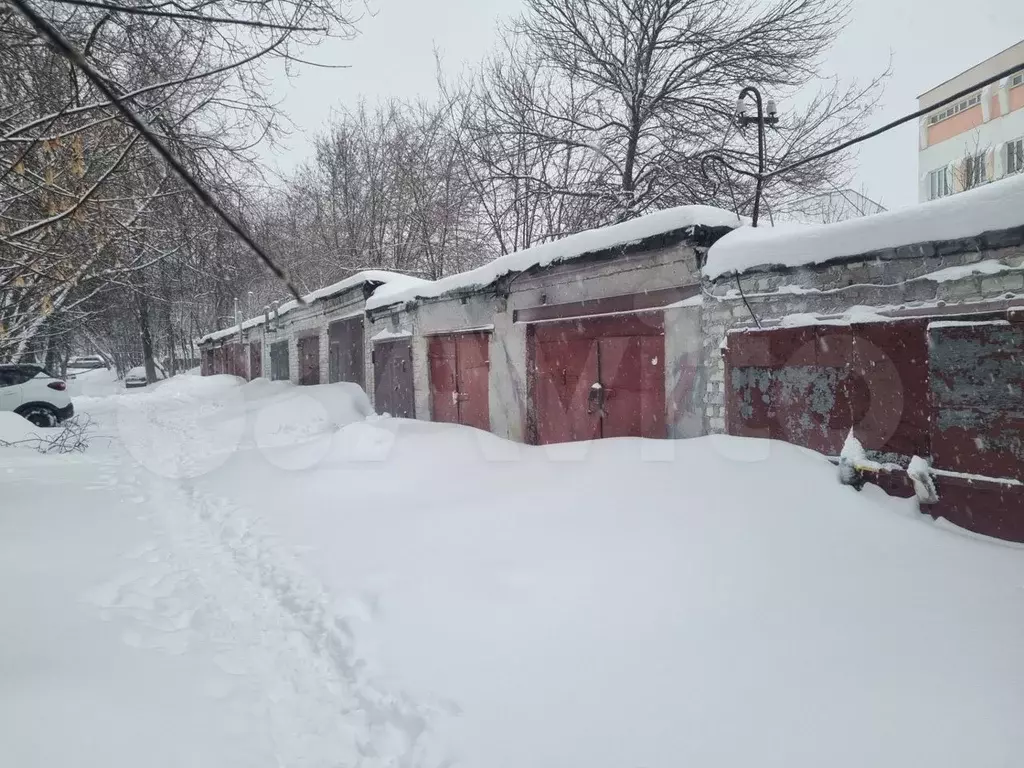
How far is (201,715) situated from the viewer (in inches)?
98.4

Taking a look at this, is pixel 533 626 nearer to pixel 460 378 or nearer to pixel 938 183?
pixel 460 378

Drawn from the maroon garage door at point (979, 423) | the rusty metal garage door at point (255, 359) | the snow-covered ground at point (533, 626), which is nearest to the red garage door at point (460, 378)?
the snow-covered ground at point (533, 626)

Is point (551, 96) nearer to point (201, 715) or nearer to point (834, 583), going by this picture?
point (834, 583)

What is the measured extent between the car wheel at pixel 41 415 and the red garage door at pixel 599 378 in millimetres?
10191

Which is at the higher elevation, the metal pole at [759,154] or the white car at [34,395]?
the metal pole at [759,154]

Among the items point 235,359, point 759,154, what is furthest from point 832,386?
point 235,359

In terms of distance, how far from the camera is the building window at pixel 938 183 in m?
17.5

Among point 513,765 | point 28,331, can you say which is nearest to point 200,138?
point 513,765

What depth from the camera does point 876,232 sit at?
420 cm

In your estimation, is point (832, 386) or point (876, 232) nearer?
point (876, 232)

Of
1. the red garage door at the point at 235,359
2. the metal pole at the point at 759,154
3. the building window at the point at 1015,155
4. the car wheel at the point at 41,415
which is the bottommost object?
the car wheel at the point at 41,415

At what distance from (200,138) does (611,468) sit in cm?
518

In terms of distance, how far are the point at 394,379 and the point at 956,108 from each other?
18988 millimetres

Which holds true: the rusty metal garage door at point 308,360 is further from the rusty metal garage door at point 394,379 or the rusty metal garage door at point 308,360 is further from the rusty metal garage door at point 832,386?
the rusty metal garage door at point 832,386
